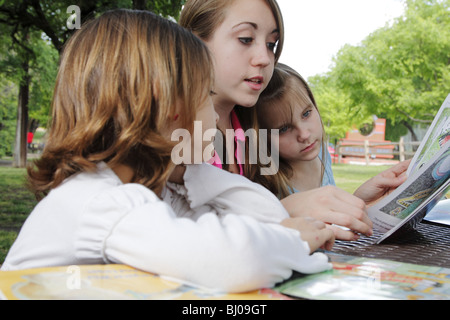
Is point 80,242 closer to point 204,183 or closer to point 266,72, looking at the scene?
point 204,183

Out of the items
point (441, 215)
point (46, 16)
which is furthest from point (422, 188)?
point (46, 16)

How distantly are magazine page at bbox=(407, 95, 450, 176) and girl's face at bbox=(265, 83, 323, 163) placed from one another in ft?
0.99

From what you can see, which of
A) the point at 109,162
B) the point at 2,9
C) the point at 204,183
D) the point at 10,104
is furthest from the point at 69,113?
the point at 10,104

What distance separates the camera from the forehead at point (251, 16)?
1037 mm

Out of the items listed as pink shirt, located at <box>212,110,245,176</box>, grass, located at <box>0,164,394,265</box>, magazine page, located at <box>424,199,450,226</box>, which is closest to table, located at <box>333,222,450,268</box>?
magazine page, located at <box>424,199,450,226</box>

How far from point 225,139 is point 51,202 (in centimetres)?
64

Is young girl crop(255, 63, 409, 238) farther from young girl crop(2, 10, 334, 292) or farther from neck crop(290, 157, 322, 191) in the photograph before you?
young girl crop(2, 10, 334, 292)

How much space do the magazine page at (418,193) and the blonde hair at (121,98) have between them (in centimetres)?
36

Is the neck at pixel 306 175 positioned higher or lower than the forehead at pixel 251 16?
lower

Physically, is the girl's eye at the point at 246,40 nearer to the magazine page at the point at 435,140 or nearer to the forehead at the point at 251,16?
the forehead at the point at 251,16

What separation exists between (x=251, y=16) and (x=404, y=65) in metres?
11.1

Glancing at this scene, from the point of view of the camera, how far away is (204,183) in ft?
2.33

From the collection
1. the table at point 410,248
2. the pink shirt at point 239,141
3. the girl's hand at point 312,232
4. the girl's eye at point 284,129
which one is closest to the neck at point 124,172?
the girl's hand at point 312,232

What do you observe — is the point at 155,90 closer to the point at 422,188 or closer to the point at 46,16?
the point at 422,188
